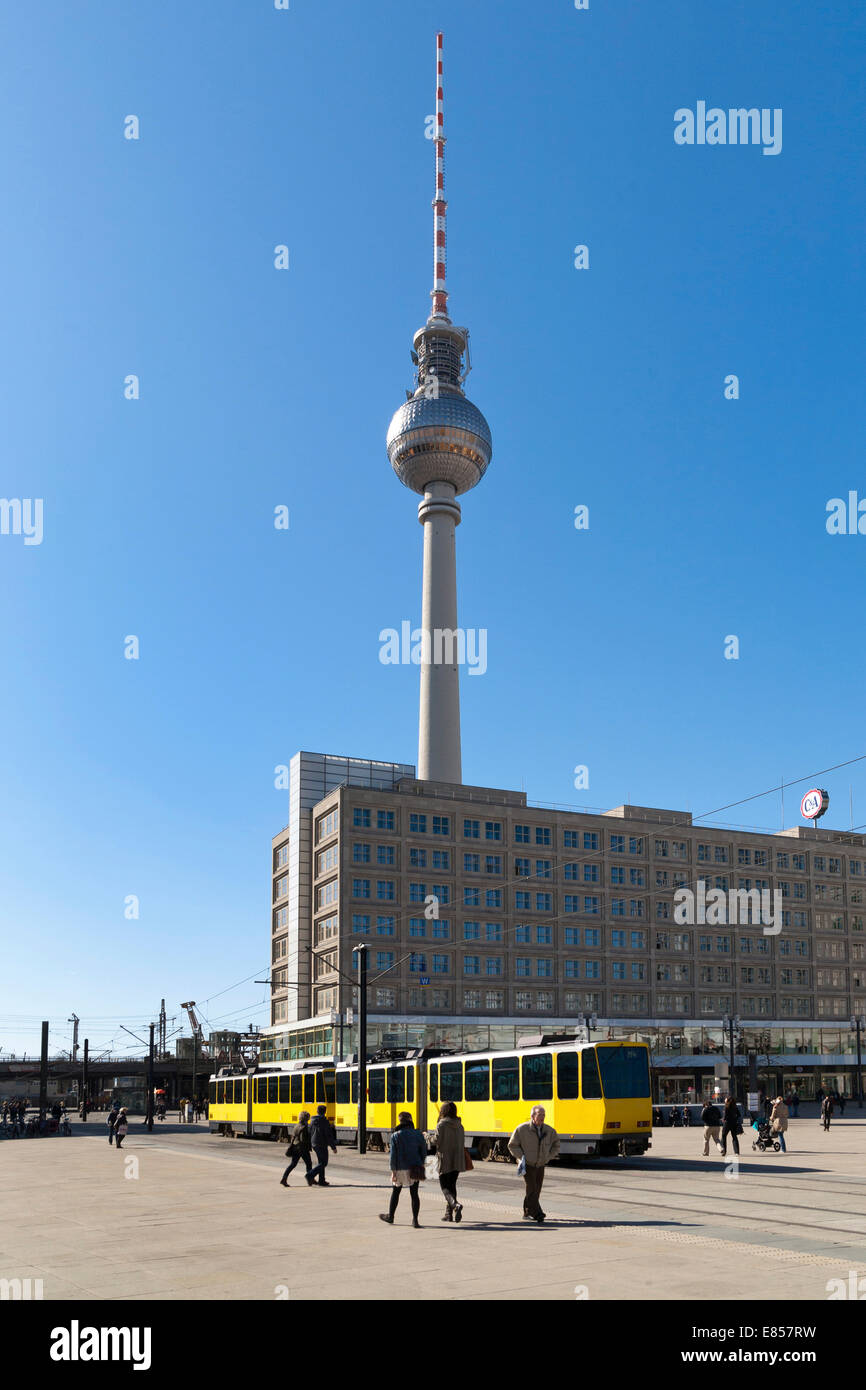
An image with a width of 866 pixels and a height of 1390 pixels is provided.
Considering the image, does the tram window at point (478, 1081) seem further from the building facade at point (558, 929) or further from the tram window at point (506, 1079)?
the building facade at point (558, 929)

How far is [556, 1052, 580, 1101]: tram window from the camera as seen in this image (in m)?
29.4

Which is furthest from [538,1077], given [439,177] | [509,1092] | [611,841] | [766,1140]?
[439,177]

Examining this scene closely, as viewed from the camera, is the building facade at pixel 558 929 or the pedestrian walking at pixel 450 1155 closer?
the pedestrian walking at pixel 450 1155

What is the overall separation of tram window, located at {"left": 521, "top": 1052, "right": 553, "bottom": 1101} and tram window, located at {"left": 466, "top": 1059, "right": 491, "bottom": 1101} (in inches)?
77.6

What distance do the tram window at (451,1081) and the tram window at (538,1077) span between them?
3.87m

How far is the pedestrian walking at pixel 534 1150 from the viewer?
16031 millimetres

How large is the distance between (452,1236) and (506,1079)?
17236 millimetres

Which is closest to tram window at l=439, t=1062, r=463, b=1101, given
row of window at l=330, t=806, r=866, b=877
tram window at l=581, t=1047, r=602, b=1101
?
tram window at l=581, t=1047, r=602, b=1101

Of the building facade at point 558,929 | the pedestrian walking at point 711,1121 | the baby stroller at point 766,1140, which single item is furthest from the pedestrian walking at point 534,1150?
the building facade at point 558,929

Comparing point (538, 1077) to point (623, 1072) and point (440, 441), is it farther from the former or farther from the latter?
point (440, 441)

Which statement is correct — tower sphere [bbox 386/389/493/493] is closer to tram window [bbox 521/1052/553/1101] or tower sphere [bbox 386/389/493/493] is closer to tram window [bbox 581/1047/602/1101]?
tram window [bbox 521/1052/553/1101]

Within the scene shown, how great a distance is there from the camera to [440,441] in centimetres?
12350
